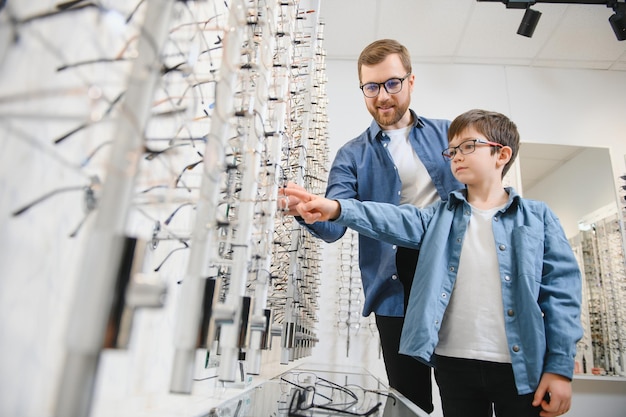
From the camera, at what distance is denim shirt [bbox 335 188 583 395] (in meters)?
0.96

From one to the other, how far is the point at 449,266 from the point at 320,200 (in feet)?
1.18

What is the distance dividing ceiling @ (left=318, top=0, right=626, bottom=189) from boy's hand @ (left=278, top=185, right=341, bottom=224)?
2575 millimetres

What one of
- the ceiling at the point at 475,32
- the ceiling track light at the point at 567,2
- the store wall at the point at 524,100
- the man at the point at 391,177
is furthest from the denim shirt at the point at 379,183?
the ceiling at the point at 475,32

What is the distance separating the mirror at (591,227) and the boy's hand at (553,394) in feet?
8.59

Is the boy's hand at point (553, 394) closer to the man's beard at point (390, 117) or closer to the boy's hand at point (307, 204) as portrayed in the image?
the boy's hand at point (307, 204)

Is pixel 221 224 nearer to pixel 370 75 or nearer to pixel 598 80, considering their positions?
pixel 370 75

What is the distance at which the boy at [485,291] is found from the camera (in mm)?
958

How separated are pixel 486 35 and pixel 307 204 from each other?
315cm

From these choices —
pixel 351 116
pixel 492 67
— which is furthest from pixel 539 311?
pixel 492 67

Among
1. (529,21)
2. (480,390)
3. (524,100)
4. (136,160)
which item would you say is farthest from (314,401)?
(524,100)

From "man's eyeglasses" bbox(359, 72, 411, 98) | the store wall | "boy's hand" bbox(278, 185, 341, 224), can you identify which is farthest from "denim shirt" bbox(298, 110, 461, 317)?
the store wall

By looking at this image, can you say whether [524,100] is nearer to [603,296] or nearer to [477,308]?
[603,296]

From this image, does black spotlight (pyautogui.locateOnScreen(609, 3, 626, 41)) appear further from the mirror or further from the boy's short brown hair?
the boy's short brown hair

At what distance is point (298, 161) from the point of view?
1461 mm
